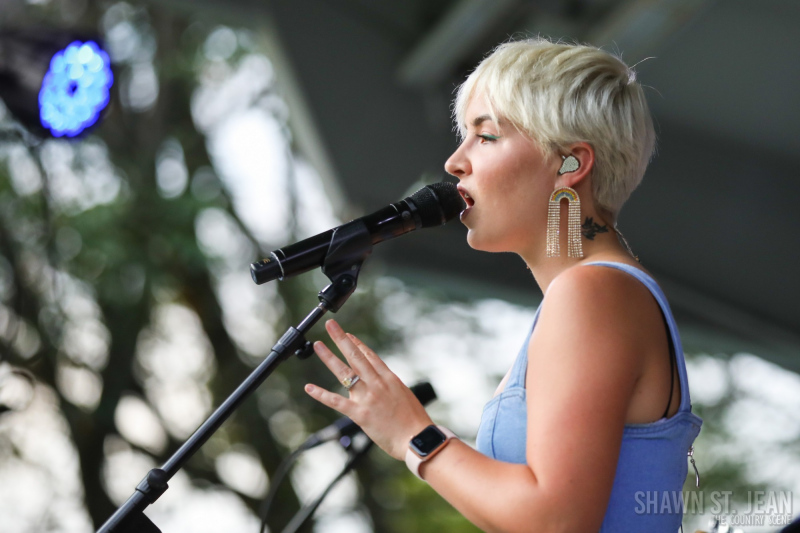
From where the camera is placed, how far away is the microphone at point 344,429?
166 centimetres

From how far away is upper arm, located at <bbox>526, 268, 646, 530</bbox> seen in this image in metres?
1.03

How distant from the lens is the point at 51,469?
6543 millimetres

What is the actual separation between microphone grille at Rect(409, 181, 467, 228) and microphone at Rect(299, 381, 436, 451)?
0.42m

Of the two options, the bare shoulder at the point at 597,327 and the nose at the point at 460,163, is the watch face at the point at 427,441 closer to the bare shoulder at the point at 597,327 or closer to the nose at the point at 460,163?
the bare shoulder at the point at 597,327

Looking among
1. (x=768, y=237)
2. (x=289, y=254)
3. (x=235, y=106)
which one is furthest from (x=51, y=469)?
(x=289, y=254)

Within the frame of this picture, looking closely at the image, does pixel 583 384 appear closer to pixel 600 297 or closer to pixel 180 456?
pixel 600 297

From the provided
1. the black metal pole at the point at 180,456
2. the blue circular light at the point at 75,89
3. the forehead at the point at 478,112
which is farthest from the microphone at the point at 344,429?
the blue circular light at the point at 75,89

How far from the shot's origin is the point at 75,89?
2.55 metres

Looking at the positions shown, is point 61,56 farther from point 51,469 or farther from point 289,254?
point 51,469

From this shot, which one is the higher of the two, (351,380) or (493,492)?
(351,380)

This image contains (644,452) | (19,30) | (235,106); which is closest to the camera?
(644,452)

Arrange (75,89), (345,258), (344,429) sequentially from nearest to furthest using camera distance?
(345,258) < (344,429) < (75,89)

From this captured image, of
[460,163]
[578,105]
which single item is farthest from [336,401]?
[578,105]

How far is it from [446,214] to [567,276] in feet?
0.95
